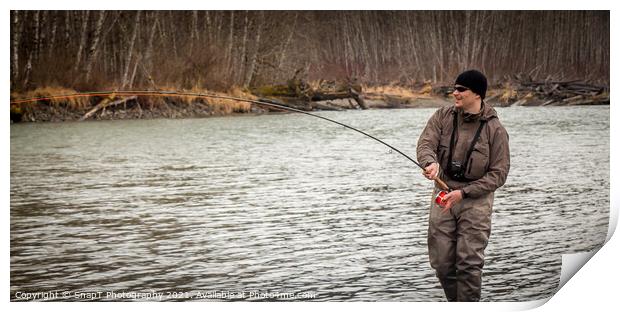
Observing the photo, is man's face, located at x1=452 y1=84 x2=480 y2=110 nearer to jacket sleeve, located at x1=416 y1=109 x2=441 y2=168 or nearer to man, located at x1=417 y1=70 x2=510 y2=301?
man, located at x1=417 y1=70 x2=510 y2=301

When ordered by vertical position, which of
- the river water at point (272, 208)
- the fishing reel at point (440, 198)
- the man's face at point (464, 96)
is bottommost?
the river water at point (272, 208)

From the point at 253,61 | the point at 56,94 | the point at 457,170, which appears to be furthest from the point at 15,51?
the point at 457,170

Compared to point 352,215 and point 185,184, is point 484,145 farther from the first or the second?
point 185,184

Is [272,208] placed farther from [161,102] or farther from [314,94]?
[161,102]

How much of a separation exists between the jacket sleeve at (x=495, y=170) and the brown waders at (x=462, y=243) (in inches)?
2.8

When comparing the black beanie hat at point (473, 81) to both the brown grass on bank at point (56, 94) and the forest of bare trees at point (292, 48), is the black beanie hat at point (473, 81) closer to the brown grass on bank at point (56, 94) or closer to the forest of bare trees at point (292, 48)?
the forest of bare trees at point (292, 48)

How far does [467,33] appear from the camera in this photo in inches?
273

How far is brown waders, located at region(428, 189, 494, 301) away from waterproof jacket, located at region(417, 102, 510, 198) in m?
0.07

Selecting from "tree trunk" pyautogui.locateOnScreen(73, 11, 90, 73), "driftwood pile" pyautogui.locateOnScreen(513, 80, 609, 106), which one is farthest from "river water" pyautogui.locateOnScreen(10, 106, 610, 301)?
"tree trunk" pyautogui.locateOnScreen(73, 11, 90, 73)

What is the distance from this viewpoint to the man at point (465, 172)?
11.9ft

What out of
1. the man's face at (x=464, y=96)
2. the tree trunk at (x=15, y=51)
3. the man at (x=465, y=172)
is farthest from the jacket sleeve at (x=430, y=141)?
the tree trunk at (x=15, y=51)

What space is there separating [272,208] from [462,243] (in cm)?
283

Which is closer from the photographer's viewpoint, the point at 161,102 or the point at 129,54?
the point at 129,54

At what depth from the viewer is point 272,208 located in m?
6.36
